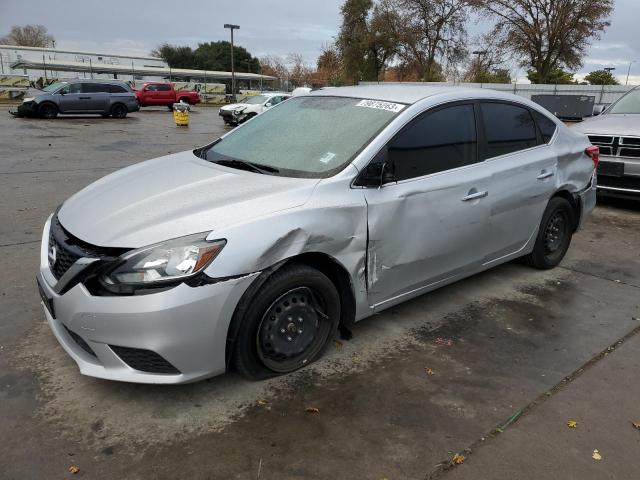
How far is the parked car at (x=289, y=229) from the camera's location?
2.58 meters

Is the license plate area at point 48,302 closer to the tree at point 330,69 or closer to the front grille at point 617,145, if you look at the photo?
the front grille at point 617,145

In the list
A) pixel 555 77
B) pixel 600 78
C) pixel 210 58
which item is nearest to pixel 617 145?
pixel 555 77

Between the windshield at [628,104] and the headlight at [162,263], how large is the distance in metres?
7.97

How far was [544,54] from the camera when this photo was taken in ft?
125

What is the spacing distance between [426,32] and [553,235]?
42.9 m

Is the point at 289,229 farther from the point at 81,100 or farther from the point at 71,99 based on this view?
the point at 81,100

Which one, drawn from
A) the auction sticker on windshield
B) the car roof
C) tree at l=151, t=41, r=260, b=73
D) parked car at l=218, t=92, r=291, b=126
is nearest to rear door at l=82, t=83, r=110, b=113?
parked car at l=218, t=92, r=291, b=126

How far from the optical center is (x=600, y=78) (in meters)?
51.8

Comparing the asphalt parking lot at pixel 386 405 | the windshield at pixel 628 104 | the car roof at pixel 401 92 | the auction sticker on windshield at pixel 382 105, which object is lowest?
the asphalt parking lot at pixel 386 405

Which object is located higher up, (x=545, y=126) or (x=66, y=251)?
(x=545, y=126)

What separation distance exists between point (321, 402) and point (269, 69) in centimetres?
8553

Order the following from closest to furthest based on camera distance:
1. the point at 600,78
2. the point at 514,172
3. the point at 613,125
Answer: the point at 514,172 → the point at 613,125 → the point at 600,78

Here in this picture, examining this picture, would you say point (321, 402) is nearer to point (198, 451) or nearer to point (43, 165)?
point (198, 451)

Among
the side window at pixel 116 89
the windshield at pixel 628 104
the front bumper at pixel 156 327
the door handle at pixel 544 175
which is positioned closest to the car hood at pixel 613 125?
the windshield at pixel 628 104
